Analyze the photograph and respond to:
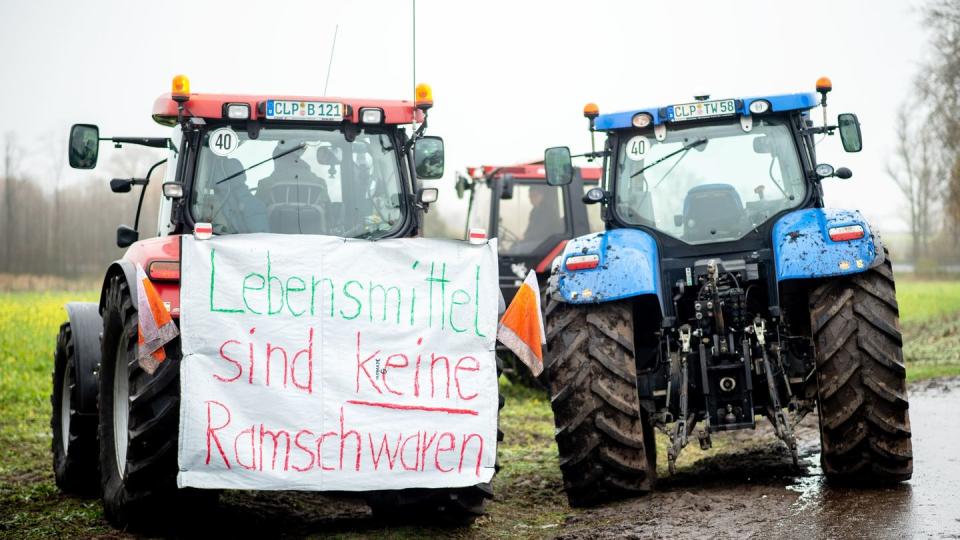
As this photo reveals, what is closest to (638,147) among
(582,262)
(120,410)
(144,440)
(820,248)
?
(582,262)

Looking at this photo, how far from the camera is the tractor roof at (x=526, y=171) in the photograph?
14.8 meters

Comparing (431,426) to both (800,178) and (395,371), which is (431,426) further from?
(800,178)

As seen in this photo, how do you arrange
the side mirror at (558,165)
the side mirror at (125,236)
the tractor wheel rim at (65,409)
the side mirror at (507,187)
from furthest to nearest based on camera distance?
the side mirror at (507,187), the tractor wheel rim at (65,409), the side mirror at (558,165), the side mirror at (125,236)

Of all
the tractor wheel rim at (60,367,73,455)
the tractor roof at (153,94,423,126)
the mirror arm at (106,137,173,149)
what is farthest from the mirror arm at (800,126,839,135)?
the tractor wheel rim at (60,367,73,455)

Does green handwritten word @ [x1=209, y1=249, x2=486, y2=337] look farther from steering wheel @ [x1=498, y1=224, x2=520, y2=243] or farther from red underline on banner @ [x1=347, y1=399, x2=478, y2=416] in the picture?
steering wheel @ [x1=498, y1=224, x2=520, y2=243]

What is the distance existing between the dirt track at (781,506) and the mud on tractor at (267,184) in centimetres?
92

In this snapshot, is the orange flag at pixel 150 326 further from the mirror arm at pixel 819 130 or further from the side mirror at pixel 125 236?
the mirror arm at pixel 819 130

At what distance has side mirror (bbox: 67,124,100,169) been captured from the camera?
6.82 meters

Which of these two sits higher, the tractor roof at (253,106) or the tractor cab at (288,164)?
the tractor roof at (253,106)

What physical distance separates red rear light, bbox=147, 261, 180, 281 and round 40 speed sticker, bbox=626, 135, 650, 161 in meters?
3.28

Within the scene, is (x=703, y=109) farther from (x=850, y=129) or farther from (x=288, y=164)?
(x=288, y=164)

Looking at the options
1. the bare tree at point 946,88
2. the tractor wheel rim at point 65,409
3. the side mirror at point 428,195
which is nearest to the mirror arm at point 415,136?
the side mirror at point 428,195

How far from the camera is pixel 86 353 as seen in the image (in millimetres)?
8180

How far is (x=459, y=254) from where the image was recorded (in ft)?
21.3
